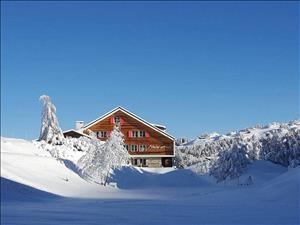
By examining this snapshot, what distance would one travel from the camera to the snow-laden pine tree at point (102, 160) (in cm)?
3794

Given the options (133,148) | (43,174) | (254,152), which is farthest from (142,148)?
(43,174)

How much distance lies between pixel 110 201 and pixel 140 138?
39064 mm

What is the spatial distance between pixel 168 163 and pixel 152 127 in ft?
16.9

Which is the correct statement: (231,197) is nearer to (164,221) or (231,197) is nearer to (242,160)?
(164,221)

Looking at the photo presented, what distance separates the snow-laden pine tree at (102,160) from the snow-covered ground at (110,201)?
1.51 meters

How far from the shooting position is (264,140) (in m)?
46.2

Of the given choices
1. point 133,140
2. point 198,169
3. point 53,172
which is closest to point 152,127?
point 133,140

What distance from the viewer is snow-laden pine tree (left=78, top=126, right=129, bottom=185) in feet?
124

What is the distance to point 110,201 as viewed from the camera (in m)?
23.2

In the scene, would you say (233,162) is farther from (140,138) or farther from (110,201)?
(140,138)

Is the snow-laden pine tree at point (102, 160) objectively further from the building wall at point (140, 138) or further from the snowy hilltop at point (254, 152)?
the building wall at point (140, 138)

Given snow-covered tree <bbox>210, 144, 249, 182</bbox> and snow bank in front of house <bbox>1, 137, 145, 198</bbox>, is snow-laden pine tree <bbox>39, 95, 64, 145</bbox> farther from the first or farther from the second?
snow-covered tree <bbox>210, 144, 249, 182</bbox>

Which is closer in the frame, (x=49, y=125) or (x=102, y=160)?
(x=102, y=160)

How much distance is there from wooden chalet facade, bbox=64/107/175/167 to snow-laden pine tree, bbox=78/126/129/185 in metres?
21.8
